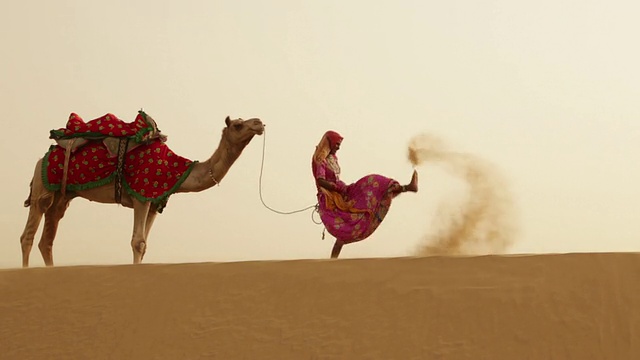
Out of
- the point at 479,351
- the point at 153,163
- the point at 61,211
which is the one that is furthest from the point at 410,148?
the point at 479,351

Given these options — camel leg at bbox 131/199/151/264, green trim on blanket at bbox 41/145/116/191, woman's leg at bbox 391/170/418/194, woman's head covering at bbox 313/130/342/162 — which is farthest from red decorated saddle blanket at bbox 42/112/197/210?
woman's leg at bbox 391/170/418/194

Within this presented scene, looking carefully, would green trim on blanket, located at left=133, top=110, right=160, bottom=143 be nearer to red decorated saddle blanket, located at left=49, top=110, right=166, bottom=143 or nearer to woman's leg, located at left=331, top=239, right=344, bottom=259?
red decorated saddle blanket, located at left=49, top=110, right=166, bottom=143

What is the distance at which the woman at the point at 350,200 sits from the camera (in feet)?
35.1

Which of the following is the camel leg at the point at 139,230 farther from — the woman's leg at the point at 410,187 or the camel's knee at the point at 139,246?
the woman's leg at the point at 410,187

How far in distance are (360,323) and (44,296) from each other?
2.54 meters

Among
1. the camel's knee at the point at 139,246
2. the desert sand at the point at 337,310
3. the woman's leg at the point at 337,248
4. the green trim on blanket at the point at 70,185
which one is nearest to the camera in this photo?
the desert sand at the point at 337,310

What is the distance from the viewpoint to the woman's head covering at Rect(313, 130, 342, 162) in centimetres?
1100

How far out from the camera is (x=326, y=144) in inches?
436

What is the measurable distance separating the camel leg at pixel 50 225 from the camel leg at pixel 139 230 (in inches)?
37.7

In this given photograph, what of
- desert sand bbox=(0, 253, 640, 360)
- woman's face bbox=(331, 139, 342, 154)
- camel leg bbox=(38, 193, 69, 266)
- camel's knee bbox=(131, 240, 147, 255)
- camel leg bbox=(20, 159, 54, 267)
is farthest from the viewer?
camel leg bbox=(38, 193, 69, 266)

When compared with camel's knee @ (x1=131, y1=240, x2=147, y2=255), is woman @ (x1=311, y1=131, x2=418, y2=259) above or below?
above

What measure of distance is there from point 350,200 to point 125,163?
88.8 inches

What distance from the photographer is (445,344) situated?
782 cm

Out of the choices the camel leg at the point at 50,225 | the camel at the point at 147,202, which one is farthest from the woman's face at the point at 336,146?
the camel leg at the point at 50,225
